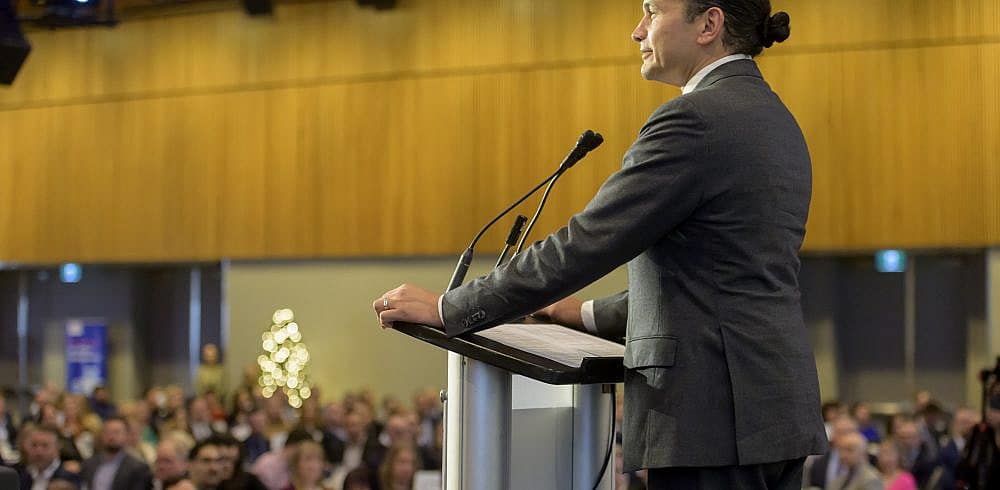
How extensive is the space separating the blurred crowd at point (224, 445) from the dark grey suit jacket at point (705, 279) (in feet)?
15.0

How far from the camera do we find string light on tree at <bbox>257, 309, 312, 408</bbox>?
47.3 feet

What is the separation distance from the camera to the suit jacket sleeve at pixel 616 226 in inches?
75.4

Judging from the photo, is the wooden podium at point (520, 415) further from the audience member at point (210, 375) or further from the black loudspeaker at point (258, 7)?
the audience member at point (210, 375)

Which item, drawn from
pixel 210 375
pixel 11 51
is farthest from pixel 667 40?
pixel 210 375

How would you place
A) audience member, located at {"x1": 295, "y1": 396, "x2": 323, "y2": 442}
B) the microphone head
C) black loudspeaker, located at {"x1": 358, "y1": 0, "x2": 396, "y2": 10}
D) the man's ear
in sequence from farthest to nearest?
1. black loudspeaker, located at {"x1": 358, "y1": 0, "x2": 396, "y2": 10}
2. audience member, located at {"x1": 295, "y1": 396, "x2": 323, "y2": 442}
3. the microphone head
4. the man's ear

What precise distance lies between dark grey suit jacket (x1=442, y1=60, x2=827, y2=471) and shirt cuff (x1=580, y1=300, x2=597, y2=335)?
461mm

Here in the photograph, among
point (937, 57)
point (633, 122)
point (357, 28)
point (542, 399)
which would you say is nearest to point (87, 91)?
point (357, 28)

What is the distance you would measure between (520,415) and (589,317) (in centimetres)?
37

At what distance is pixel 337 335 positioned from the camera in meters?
14.3

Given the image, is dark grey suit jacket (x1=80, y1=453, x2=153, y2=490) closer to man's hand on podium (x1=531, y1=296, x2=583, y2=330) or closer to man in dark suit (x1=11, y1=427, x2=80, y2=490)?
man in dark suit (x1=11, y1=427, x2=80, y2=490)

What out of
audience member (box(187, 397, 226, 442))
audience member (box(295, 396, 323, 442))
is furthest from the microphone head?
audience member (box(187, 397, 226, 442))

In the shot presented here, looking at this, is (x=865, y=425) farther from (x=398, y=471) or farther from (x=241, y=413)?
(x=241, y=413)

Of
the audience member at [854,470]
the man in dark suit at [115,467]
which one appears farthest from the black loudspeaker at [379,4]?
the audience member at [854,470]

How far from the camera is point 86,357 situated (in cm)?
1727
